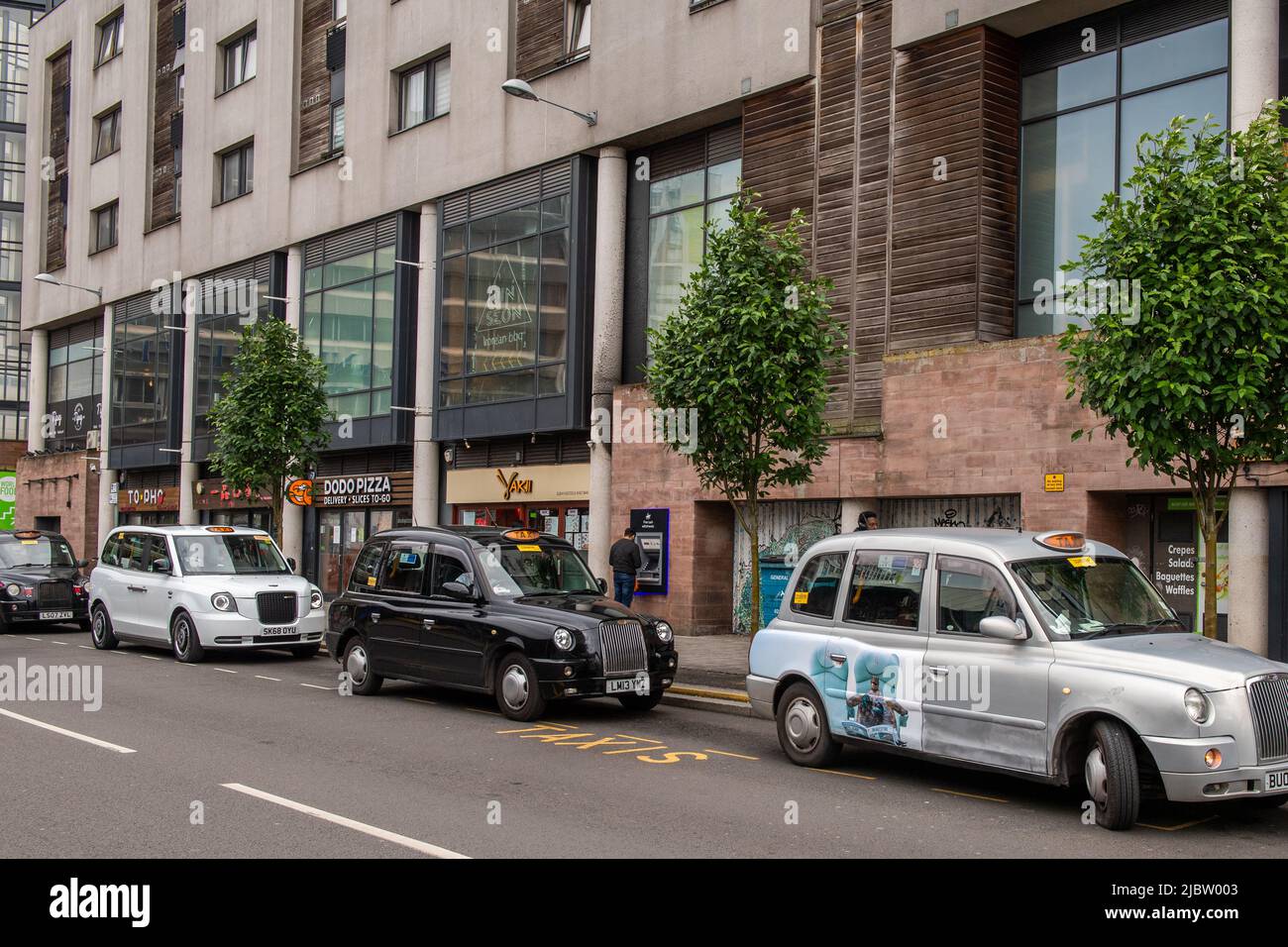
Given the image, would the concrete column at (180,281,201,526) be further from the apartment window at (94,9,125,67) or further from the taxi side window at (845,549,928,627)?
the taxi side window at (845,549,928,627)

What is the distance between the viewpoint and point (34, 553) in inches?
931

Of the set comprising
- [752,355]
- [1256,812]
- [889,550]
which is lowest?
[1256,812]

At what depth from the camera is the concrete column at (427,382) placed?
28016 mm

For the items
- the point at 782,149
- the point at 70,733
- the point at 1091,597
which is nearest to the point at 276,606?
the point at 70,733

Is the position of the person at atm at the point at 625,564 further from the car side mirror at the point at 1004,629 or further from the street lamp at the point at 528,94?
the car side mirror at the point at 1004,629

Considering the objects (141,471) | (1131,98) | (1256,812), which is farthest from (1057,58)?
(141,471)

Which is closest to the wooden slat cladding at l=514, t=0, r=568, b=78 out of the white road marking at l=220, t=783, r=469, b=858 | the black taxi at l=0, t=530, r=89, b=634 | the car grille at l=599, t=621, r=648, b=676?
the black taxi at l=0, t=530, r=89, b=634

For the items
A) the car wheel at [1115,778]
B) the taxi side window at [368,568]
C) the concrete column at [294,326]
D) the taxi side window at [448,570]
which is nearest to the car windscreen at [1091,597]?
the car wheel at [1115,778]

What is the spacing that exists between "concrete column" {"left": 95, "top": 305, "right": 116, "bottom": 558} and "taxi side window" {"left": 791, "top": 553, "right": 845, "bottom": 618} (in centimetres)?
3672

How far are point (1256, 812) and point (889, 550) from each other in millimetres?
2920

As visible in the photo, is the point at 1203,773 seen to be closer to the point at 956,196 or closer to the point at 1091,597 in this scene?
the point at 1091,597

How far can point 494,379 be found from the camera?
2617cm

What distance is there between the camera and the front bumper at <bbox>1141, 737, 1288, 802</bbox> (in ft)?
23.5
